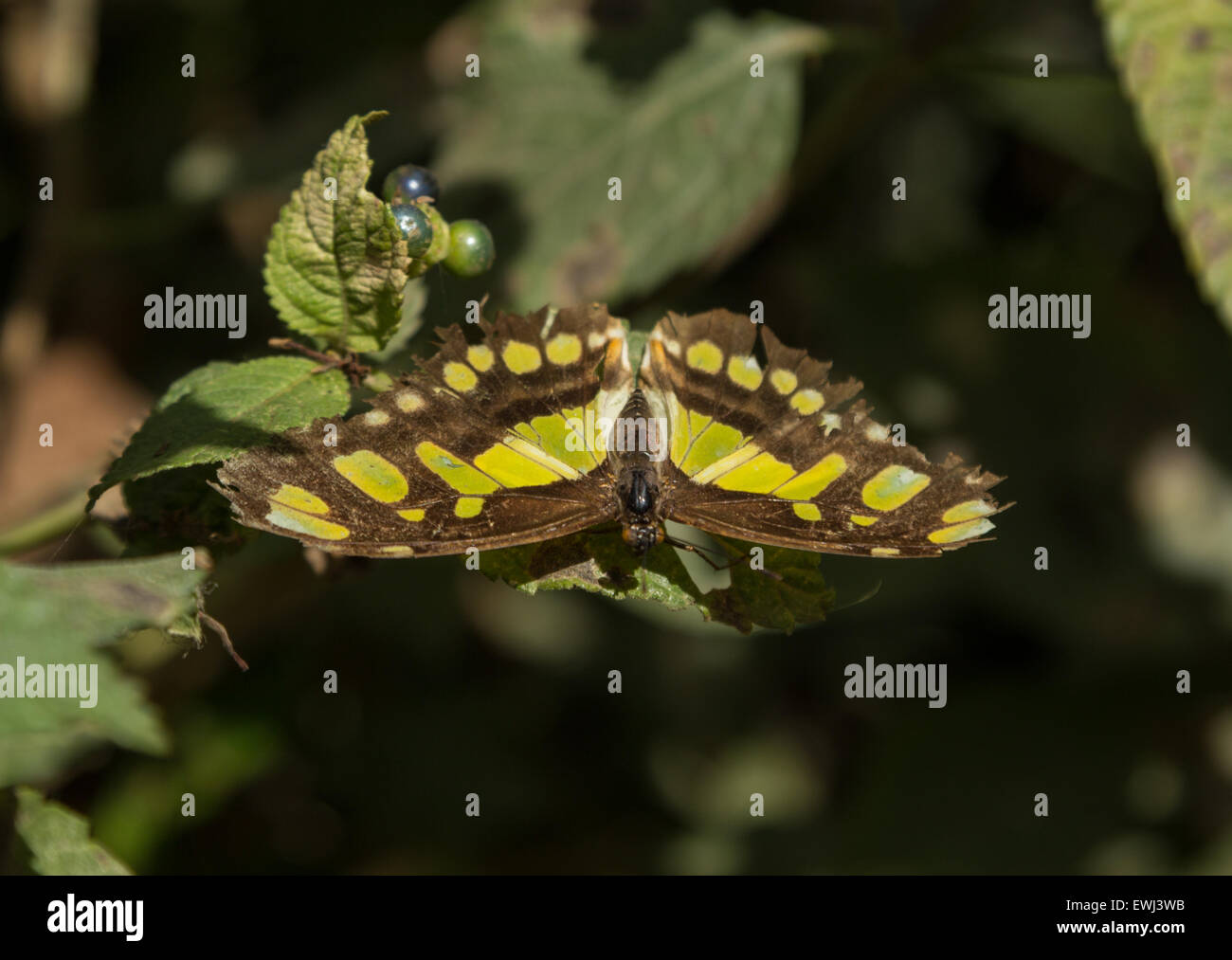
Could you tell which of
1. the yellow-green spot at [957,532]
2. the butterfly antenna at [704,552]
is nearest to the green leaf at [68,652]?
the butterfly antenna at [704,552]

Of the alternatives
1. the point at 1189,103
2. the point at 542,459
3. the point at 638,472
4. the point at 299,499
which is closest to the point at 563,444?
the point at 542,459

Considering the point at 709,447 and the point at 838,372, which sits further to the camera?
the point at 838,372

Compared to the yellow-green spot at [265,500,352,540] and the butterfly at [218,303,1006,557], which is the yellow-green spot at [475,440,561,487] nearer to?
the butterfly at [218,303,1006,557]

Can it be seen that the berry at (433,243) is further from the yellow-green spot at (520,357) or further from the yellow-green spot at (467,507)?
the yellow-green spot at (467,507)

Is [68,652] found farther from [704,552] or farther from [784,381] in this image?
[784,381]

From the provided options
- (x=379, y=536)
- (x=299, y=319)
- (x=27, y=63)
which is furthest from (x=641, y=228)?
(x=27, y=63)

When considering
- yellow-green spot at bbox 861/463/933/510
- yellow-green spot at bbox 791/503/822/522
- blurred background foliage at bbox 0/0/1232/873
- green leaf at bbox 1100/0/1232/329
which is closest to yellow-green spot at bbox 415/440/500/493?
yellow-green spot at bbox 791/503/822/522
